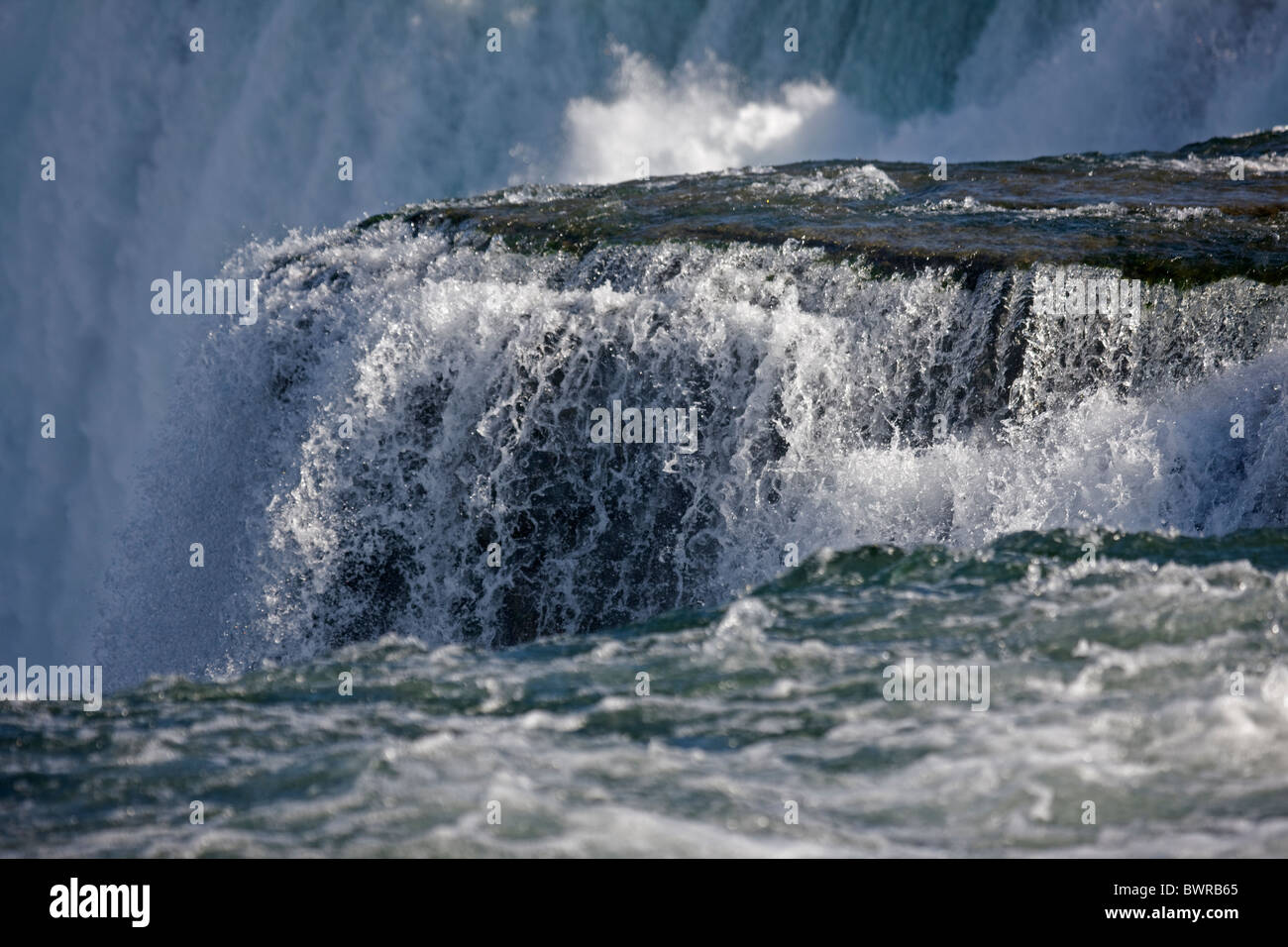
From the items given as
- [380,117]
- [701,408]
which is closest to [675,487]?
[701,408]

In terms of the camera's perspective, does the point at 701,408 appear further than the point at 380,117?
No

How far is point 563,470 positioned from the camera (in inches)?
359

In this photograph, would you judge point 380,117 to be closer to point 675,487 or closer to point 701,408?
point 701,408

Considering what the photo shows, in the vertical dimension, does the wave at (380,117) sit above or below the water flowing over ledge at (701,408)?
above

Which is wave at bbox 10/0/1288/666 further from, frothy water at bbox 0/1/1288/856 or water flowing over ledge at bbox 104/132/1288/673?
water flowing over ledge at bbox 104/132/1288/673

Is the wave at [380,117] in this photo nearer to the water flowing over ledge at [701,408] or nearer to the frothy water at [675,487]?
the frothy water at [675,487]

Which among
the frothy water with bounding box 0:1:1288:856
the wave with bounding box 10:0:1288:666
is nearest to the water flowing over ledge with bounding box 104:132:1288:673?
the frothy water with bounding box 0:1:1288:856

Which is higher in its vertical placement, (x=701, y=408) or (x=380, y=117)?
(x=380, y=117)

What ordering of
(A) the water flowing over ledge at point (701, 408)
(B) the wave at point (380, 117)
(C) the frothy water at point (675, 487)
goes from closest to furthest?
1. (C) the frothy water at point (675, 487)
2. (A) the water flowing over ledge at point (701, 408)
3. (B) the wave at point (380, 117)

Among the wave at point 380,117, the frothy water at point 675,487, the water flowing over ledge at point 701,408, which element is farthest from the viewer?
the wave at point 380,117

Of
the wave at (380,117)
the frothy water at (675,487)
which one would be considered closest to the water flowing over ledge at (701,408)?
the frothy water at (675,487)

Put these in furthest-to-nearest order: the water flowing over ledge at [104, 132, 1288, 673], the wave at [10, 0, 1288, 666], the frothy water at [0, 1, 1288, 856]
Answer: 1. the wave at [10, 0, 1288, 666]
2. the water flowing over ledge at [104, 132, 1288, 673]
3. the frothy water at [0, 1, 1288, 856]

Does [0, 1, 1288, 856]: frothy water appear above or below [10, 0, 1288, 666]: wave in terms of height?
below

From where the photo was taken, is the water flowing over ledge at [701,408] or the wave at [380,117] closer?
the water flowing over ledge at [701,408]
